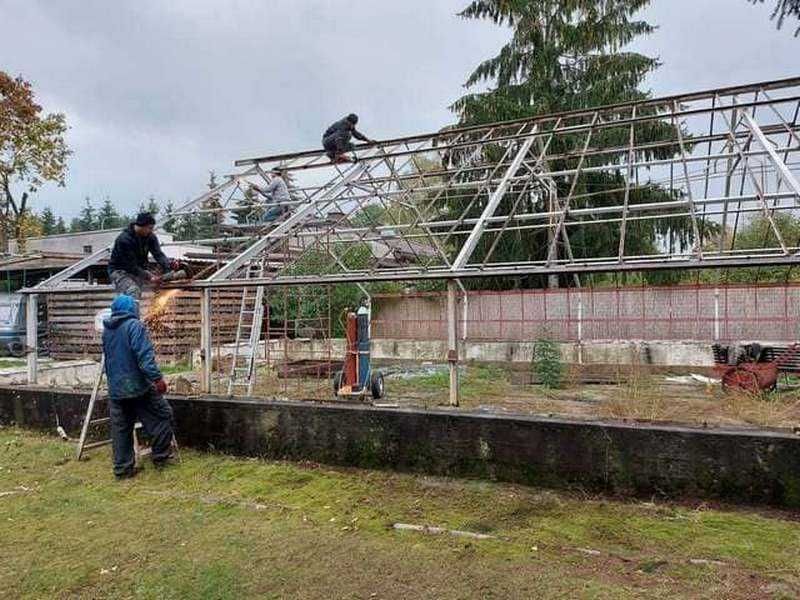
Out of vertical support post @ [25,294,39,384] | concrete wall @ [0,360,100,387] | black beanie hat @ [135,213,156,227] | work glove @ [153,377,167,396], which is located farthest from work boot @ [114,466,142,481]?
concrete wall @ [0,360,100,387]

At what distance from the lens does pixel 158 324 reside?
14820 millimetres

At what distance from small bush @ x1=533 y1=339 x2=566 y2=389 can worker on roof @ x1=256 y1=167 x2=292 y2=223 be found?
608 cm

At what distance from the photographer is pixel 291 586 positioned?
134 inches

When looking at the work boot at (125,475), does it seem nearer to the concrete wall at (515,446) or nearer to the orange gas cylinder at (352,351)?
the concrete wall at (515,446)

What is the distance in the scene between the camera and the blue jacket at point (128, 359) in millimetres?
5619

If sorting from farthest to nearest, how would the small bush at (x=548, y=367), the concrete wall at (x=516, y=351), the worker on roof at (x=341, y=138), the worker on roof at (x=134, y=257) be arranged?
the concrete wall at (x=516, y=351), the small bush at (x=548, y=367), the worker on roof at (x=341, y=138), the worker on roof at (x=134, y=257)

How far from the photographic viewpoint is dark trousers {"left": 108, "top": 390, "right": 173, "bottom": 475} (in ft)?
18.7

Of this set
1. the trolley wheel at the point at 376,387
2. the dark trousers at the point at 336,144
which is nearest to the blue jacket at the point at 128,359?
the trolley wheel at the point at 376,387

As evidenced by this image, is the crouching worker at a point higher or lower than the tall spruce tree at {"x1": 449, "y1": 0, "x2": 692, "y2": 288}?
lower

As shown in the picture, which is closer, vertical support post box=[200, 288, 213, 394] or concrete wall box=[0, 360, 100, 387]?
vertical support post box=[200, 288, 213, 394]

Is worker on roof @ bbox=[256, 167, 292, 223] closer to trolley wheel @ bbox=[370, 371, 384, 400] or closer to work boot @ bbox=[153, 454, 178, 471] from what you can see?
trolley wheel @ bbox=[370, 371, 384, 400]

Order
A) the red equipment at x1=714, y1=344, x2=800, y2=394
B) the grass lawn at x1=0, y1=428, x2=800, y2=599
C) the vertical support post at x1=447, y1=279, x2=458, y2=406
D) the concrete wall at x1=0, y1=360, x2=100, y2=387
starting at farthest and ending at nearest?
the concrete wall at x1=0, y1=360, x2=100, y2=387 → the red equipment at x1=714, y1=344, x2=800, y2=394 → the vertical support post at x1=447, y1=279, x2=458, y2=406 → the grass lawn at x1=0, y1=428, x2=800, y2=599

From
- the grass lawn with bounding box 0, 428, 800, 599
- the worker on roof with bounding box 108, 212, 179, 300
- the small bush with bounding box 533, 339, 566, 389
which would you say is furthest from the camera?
the small bush with bounding box 533, 339, 566, 389

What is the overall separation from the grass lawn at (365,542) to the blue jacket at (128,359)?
2.84 ft
